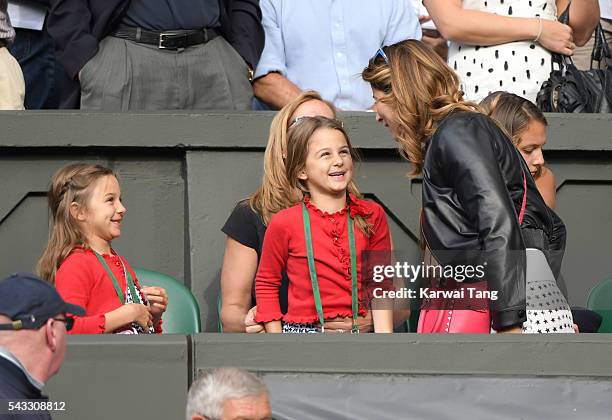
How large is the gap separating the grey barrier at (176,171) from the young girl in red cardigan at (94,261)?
0.94 metres

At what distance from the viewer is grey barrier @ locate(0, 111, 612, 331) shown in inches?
257

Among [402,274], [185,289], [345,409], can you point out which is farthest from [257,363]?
[185,289]

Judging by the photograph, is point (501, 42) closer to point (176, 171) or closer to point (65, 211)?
point (176, 171)

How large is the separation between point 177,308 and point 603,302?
179 centimetres

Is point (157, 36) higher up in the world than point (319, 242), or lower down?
higher up

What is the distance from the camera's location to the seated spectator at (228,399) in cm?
399

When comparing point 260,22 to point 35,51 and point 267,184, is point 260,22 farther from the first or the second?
point 267,184

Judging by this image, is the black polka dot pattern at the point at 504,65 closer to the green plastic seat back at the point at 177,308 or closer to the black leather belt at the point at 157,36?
the black leather belt at the point at 157,36

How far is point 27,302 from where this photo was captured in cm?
396

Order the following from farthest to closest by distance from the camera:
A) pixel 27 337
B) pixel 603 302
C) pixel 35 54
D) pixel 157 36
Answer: pixel 35 54, pixel 157 36, pixel 603 302, pixel 27 337

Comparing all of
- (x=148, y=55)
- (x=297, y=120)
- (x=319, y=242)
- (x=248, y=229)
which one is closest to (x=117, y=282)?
(x=248, y=229)

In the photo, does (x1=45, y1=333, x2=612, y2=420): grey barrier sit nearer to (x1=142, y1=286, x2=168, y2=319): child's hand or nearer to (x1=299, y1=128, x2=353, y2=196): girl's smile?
(x1=142, y1=286, x2=168, y2=319): child's hand

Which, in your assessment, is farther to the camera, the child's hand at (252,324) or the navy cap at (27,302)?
the child's hand at (252,324)

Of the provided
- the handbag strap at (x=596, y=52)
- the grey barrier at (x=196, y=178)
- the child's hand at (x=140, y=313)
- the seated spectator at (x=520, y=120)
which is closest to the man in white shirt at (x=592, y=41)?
the handbag strap at (x=596, y=52)
